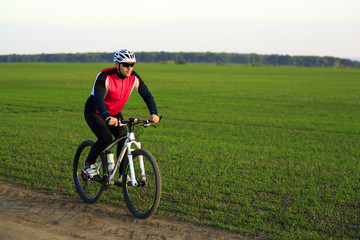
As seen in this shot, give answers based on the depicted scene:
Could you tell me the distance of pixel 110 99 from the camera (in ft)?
19.9

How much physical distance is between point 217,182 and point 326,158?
3.69m

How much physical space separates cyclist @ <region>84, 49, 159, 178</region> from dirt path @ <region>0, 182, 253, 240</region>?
25.0 inches

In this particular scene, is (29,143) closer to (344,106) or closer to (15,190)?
(15,190)

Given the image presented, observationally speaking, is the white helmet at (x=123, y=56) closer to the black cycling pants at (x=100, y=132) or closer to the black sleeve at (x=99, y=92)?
the black sleeve at (x=99, y=92)

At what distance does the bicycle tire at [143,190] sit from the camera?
18.6 feet

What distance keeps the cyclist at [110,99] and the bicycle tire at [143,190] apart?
0.46m

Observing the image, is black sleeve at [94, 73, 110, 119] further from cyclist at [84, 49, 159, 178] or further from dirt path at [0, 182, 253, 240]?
dirt path at [0, 182, 253, 240]

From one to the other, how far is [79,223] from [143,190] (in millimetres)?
921

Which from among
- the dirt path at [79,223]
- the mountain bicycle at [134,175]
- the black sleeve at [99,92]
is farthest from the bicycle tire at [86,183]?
the black sleeve at [99,92]

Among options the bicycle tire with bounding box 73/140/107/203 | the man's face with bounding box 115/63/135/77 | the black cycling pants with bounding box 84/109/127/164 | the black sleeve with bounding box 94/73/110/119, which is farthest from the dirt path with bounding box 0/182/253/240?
the man's face with bounding box 115/63/135/77

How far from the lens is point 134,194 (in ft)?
19.7

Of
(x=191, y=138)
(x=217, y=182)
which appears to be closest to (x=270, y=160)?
(x=217, y=182)

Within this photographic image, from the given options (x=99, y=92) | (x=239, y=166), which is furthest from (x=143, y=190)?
(x=239, y=166)

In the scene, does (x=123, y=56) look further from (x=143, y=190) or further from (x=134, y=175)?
(x=143, y=190)
